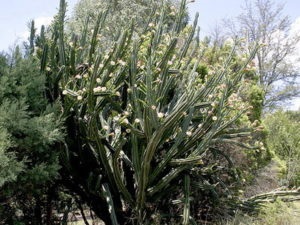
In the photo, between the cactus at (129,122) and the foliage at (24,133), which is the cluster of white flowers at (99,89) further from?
the foliage at (24,133)

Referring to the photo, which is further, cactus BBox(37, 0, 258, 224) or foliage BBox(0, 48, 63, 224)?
cactus BBox(37, 0, 258, 224)

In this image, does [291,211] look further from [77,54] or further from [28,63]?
[28,63]

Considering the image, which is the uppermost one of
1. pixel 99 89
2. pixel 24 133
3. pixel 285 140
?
pixel 99 89

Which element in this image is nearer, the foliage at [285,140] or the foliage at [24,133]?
the foliage at [24,133]

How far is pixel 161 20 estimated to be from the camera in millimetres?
5109

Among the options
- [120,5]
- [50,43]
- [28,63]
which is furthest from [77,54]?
[120,5]

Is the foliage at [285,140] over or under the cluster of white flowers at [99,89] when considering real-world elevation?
under

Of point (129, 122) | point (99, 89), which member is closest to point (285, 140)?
point (129, 122)

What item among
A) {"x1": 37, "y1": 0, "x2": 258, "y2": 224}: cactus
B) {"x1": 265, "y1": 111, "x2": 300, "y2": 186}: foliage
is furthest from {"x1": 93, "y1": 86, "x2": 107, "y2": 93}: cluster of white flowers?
{"x1": 265, "y1": 111, "x2": 300, "y2": 186}: foliage

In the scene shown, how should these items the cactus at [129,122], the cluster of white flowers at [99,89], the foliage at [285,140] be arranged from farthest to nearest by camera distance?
1. the foliage at [285,140]
2. the cactus at [129,122]
3. the cluster of white flowers at [99,89]

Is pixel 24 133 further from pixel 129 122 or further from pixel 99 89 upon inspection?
pixel 129 122

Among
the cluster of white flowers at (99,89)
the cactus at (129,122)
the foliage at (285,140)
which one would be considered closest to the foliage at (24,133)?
the cactus at (129,122)

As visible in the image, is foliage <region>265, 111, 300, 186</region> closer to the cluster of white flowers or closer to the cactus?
the cactus

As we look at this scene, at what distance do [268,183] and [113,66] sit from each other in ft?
20.3
